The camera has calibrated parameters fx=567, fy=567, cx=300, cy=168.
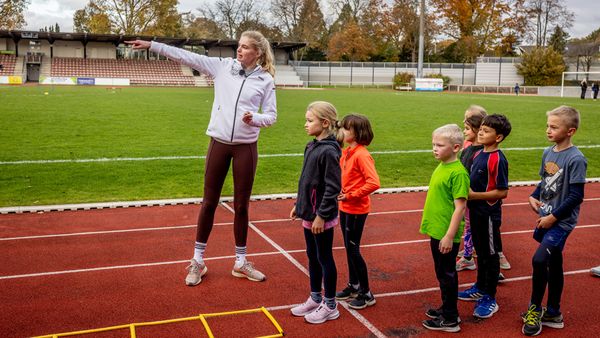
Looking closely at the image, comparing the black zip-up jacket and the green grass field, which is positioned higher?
the black zip-up jacket

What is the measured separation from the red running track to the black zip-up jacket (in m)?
0.87

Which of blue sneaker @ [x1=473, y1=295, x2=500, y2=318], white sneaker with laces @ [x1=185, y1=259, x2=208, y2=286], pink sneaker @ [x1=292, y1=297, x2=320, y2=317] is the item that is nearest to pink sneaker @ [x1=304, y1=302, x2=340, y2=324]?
pink sneaker @ [x1=292, y1=297, x2=320, y2=317]

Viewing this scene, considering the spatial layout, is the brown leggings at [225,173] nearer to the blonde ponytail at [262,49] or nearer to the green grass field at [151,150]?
the blonde ponytail at [262,49]

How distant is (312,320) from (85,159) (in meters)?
8.91

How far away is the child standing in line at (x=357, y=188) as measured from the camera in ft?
14.8

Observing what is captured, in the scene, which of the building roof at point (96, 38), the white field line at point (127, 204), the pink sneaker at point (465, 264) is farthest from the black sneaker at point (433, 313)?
the building roof at point (96, 38)

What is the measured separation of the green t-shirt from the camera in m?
4.12

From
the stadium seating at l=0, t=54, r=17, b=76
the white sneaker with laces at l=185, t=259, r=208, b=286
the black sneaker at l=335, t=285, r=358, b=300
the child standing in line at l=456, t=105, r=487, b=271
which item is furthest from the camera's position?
the stadium seating at l=0, t=54, r=17, b=76

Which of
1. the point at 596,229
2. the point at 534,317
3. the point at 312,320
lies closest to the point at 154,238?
the point at 312,320

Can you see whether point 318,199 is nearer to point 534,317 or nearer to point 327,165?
point 327,165

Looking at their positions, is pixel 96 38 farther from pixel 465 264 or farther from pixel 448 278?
pixel 448 278

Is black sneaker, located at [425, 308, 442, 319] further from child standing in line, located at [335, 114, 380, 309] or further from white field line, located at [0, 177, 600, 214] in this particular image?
white field line, located at [0, 177, 600, 214]

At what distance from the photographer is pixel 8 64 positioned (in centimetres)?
5812

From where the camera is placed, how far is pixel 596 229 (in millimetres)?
7293
